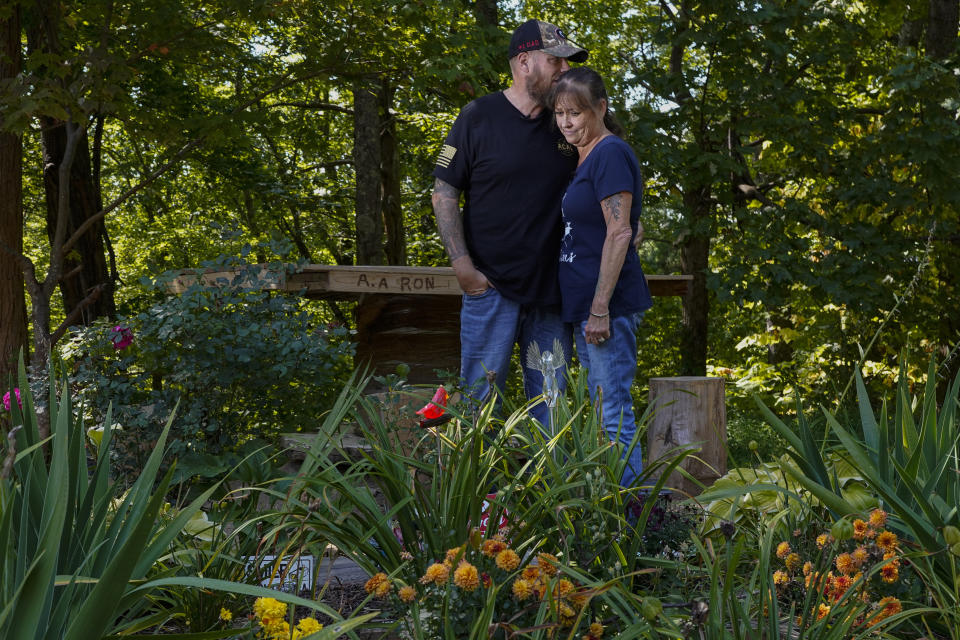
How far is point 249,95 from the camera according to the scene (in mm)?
8031

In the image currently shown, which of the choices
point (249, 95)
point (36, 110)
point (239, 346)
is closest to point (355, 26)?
point (249, 95)

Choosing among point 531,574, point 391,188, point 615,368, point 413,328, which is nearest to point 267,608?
point 531,574

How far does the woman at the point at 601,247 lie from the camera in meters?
3.33

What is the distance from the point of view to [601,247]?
3.45m

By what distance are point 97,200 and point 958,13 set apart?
Result: 8.26m

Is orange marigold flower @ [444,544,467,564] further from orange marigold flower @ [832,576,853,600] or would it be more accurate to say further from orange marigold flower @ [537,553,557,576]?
orange marigold flower @ [832,576,853,600]

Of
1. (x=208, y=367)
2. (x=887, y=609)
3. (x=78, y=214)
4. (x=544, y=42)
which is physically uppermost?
(x=544, y=42)

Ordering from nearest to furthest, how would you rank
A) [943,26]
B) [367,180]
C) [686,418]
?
[686,418] → [943,26] → [367,180]

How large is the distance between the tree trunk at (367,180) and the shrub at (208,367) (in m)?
6.29

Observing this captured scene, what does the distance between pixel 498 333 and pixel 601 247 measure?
0.56 metres

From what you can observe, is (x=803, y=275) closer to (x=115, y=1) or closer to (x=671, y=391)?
(x=671, y=391)

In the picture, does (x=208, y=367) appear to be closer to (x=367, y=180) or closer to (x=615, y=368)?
(x=615, y=368)

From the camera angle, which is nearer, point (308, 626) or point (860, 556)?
point (308, 626)

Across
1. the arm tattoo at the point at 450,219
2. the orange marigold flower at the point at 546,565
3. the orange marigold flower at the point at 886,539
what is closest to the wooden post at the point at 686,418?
the arm tattoo at the point at 450,219
